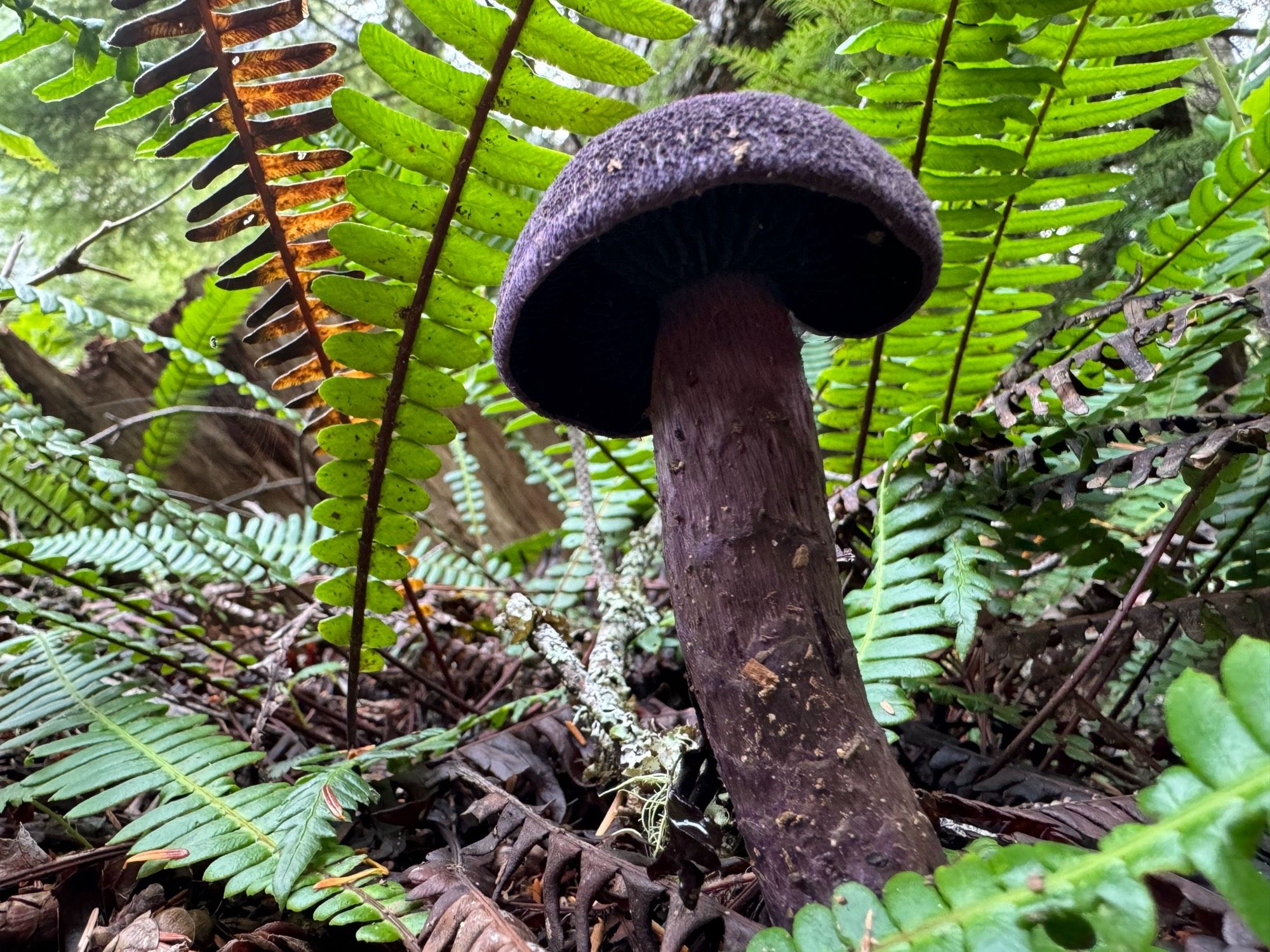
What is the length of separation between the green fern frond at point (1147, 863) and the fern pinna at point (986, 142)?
58.0 inches

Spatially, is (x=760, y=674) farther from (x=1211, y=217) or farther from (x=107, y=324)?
(x=107, y=324)

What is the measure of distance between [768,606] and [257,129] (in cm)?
165

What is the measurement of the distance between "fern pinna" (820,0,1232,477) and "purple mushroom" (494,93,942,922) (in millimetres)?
538

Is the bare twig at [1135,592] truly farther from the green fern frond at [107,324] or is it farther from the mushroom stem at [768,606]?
the green fern frond at [107,324]

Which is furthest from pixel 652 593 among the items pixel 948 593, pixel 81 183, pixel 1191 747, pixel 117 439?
pixel 81 183

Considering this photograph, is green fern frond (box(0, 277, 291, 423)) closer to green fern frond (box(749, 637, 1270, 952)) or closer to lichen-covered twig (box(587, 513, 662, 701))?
lichen-covered twig (box(587, 513, 662, 701))

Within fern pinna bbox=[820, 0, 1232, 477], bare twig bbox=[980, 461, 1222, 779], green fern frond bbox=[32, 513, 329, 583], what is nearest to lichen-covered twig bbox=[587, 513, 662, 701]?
fern pinna bbox=[820, 0, 1232, 477]

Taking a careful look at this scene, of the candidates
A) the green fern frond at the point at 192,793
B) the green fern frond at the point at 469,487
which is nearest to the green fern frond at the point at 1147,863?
the green fern frond at the point at 192,793

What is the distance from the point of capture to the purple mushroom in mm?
1165

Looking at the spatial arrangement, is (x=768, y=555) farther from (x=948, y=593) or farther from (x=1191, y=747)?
(x=1191, y=747)

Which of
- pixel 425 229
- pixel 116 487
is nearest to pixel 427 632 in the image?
pixel 116 487

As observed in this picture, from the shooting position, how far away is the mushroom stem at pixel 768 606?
1.17 meters

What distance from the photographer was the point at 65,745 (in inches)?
60.8

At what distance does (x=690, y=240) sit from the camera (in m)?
1.45
